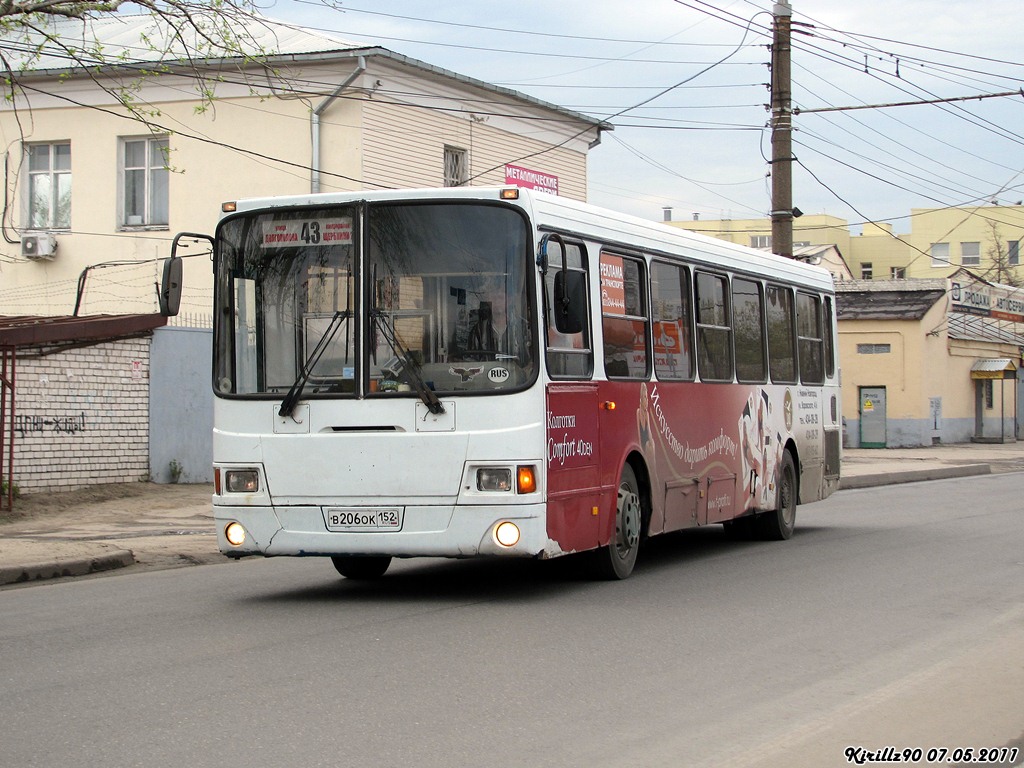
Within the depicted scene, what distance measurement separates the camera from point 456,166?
32.1 meters

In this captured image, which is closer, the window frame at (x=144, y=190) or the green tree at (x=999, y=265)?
the window frame at (x=144, y=190)

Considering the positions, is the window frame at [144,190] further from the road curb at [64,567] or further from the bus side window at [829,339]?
the road curb at [64,567]

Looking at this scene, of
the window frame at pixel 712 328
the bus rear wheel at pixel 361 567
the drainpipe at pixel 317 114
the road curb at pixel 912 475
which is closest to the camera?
the bus rear wheel at pixel 361 567

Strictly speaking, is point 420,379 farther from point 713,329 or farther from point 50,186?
point 50,186

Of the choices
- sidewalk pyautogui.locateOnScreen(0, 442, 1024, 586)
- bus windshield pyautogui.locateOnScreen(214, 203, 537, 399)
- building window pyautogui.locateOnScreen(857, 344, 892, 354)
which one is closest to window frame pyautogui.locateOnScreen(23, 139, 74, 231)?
sidewalk pyautogui.locateOnScreen(0, 442, 1024, 586)

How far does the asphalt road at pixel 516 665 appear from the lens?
20.0ft

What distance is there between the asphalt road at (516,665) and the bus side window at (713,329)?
1.90m

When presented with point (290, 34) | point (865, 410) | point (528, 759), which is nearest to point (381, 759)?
point (528, 759)

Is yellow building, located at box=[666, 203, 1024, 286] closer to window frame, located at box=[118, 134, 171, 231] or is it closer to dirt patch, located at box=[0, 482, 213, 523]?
window frame, located at box=[118, 134, 171, 231]

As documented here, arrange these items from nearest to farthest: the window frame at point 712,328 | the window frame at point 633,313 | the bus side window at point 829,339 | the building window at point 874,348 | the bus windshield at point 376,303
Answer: the bus windshield at point 376,303 < the window frame at point 633,313 < the window frame at point 712,328 < the bus side window at point 829,339 < the building window at point 874,348

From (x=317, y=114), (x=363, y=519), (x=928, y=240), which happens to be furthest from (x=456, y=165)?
(x=928, y=240)

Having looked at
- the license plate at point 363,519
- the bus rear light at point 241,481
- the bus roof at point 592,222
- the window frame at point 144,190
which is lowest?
the license plate at point 363,519

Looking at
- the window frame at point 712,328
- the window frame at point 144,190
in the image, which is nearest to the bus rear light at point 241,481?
the window frame at point 712,328

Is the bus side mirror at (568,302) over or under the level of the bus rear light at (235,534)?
over
